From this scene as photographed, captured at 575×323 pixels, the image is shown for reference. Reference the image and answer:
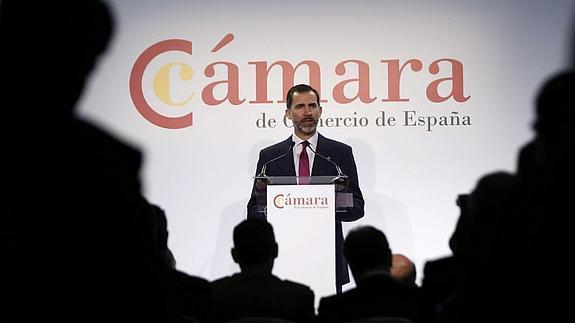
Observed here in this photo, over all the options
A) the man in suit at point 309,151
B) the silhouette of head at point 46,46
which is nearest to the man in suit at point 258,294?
the silhouette of head at point 46,46

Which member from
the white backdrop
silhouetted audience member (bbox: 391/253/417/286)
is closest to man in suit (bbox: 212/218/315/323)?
silhouetted audience member (bbox: 391/253/417/286)

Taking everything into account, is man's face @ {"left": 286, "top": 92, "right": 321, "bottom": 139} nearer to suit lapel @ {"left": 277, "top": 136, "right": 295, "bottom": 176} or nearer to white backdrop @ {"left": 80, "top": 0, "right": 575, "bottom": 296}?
suit lapel @ {"left": 277, "top": 136, "right": 295, "bottom": 176}

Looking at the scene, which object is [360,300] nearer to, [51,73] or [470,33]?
[51,73]

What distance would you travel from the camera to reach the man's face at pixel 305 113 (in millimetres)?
5664

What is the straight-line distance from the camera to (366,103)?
6.35 meters

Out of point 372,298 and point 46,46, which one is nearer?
point 46,46

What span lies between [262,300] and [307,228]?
1.81 m

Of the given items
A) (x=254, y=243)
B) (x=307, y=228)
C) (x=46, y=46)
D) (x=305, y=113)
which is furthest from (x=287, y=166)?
(x=46, y=46)

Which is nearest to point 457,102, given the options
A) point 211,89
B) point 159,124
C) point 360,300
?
point 211,89

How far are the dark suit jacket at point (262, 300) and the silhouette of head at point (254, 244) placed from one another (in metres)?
0.10

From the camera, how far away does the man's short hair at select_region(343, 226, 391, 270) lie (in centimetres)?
292

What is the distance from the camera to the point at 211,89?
646cm

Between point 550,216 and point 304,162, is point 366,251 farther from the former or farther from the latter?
point 304,162

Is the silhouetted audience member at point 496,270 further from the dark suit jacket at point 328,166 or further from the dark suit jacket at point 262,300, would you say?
the dark suit jacket at point 328,166
